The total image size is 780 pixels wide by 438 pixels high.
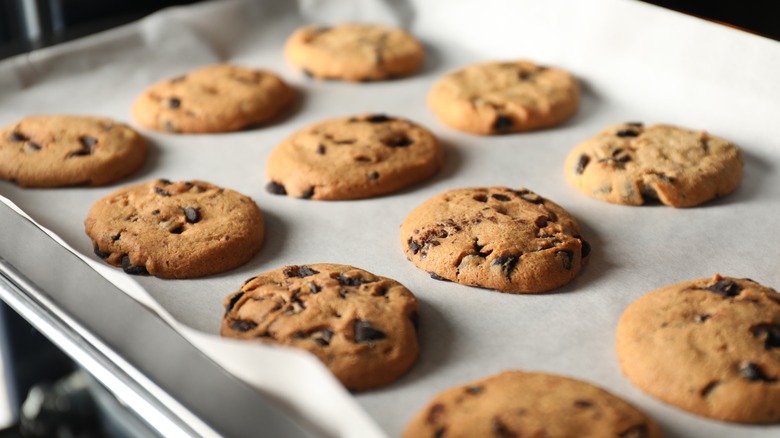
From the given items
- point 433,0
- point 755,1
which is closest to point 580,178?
point 755,1

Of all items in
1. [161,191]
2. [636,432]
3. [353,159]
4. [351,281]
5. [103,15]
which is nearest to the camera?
[636,432]

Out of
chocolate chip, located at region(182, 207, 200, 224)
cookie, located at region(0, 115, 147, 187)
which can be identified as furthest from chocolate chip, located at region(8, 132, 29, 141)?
chocolate chip, located at region(182, 207, 200, 224)

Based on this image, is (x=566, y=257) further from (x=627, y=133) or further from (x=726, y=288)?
(x=627, y=133)

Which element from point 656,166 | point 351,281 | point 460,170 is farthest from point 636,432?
point 460,170

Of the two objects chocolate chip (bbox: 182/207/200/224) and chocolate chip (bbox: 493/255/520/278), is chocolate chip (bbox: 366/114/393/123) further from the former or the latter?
chocolate chip (bbox: 493/255/520/278)

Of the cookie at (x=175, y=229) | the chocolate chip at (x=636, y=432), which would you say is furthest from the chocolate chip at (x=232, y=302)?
the chocolate chip at (x=636, y=432)

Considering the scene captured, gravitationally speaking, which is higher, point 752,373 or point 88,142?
point 752,373

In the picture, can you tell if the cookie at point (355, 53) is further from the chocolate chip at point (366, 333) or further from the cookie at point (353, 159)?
the chocolate chip at point (366, 333)
